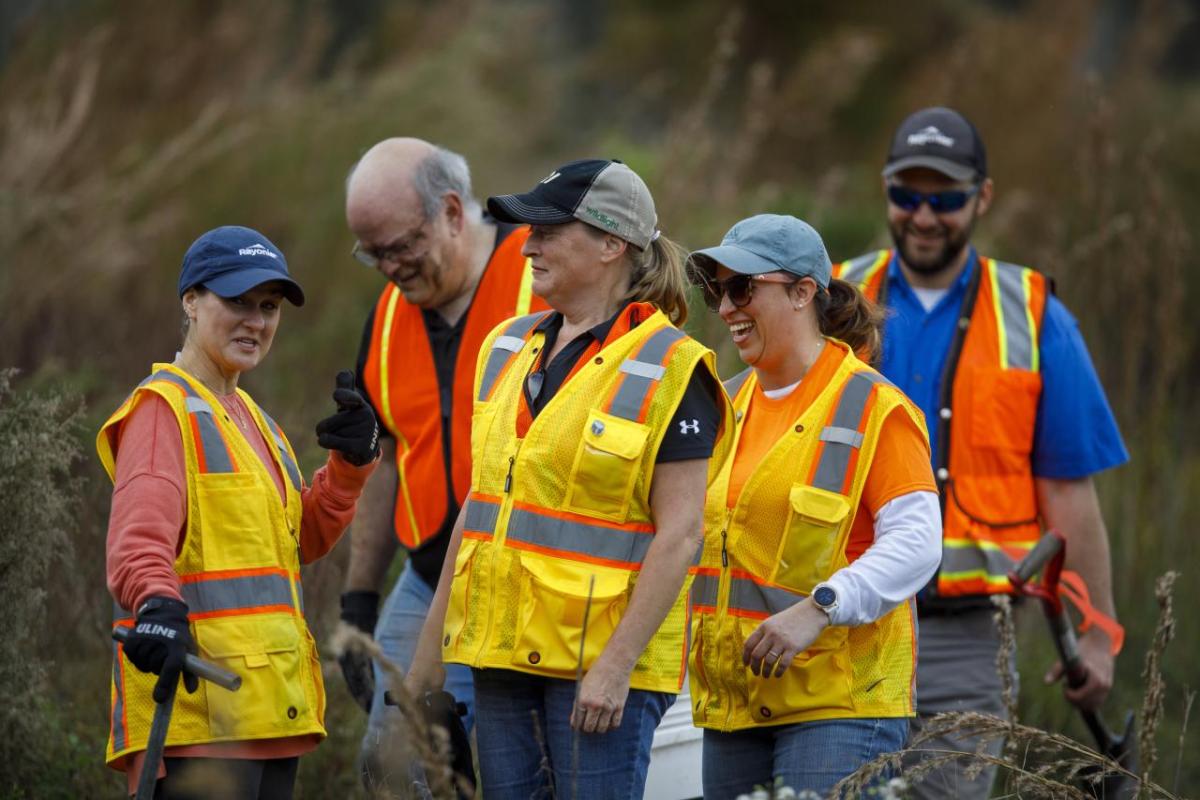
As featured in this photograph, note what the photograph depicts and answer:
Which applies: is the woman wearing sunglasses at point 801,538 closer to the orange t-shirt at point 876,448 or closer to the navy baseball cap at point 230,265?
the orange t-shirt at point 876,448

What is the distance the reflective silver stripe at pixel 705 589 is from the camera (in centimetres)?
415

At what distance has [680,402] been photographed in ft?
12.4

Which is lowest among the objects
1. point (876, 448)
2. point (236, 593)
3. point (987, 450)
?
point (236, 593)

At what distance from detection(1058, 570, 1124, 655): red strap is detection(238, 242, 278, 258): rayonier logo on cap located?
2.68 m

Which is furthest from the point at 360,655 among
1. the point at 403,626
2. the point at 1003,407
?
the point at 1003,407

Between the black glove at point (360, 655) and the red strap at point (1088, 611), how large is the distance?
2166 millimetres

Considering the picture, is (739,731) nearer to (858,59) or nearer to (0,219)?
(0,219)

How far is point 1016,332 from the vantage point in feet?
17.2

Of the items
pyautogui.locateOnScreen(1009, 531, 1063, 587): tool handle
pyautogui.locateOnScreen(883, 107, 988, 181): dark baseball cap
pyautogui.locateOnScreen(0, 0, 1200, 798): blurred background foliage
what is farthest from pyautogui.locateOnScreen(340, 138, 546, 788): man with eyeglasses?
pyautogui.locateOnScreen(1009, 531, 1063, 587): tool handle

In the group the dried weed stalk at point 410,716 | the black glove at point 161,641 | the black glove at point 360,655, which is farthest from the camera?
the black glove at point 360,655

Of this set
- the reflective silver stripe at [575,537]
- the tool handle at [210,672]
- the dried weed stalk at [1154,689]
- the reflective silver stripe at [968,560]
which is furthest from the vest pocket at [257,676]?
the reflective silver stripe at [968,560]

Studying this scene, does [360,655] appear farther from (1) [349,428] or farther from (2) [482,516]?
(2) [482,516]

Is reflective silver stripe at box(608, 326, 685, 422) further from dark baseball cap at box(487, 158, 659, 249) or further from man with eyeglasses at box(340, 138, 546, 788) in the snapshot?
man with eyeglasses at box(340, 138, 546, 788)

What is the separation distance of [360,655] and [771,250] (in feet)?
6.47
